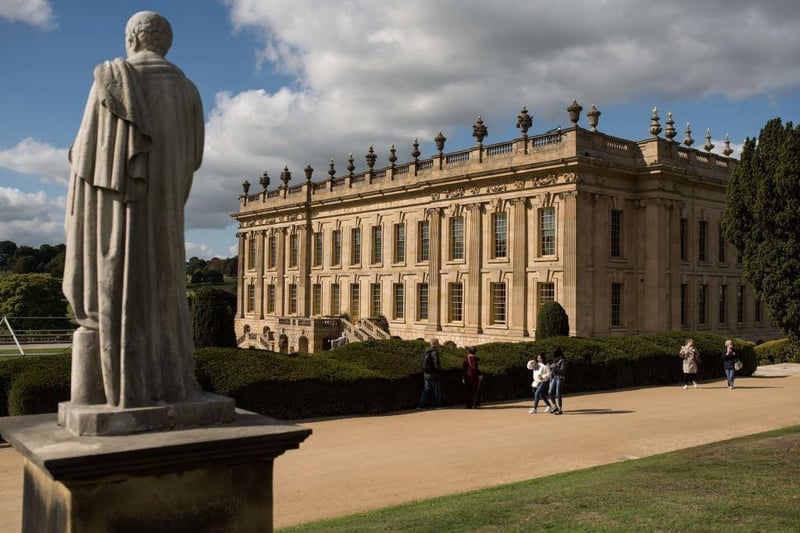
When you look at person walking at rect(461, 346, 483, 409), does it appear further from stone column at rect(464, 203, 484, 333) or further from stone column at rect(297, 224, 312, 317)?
stone column at rect(297, 224, 312, 317)

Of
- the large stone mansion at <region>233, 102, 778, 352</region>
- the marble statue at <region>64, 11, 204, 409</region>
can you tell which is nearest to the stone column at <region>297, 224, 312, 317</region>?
the large stone mansion at <region>233, 102, 778, 352</region>

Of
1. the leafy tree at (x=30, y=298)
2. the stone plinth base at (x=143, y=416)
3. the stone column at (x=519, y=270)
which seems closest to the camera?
the stone plinth base at (x=143, y=416)

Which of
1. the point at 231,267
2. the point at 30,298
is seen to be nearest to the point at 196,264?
the point at 231,267

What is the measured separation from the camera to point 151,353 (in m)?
4.46

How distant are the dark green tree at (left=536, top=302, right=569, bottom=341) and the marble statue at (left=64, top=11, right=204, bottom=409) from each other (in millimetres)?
25848

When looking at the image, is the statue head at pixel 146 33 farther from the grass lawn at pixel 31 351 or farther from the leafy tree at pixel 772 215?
the grass lawn at pixel 31 351

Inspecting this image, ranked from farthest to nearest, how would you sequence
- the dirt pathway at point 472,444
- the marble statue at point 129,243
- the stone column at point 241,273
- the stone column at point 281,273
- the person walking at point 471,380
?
1. the stone column at point 241,273
2. the stone column at point 281,273
3. the person walking at point 471,380
4. the dirt pathway at point 472,444
5. the marble statue at point 129,243

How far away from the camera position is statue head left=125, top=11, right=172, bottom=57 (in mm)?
4766

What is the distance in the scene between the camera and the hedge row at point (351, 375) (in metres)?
13.4

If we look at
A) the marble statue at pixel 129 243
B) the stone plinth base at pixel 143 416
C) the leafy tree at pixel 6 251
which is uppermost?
the leafy tree at pixel 6 251

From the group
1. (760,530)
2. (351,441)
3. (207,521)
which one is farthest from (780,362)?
(207,521)

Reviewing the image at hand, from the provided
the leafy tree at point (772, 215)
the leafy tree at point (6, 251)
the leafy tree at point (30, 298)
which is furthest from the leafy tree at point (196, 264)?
the leafy tree at point (772, 215)

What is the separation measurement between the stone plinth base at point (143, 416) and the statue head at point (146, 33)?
91.3 inches

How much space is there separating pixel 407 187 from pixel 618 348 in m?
21.5
